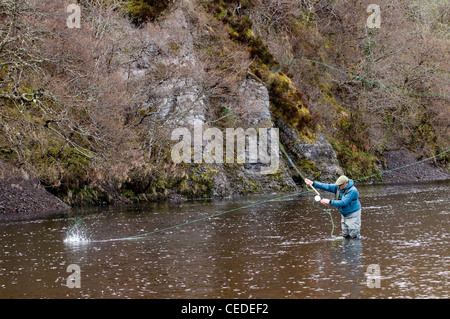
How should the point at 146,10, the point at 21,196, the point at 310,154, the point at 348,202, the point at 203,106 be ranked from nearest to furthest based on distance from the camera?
the point at 348,202, the point at 21,196, the point at 203,106, the point at 146,10, the point at 310,154

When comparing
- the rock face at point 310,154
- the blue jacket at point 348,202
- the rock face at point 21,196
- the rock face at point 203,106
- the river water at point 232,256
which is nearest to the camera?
the river water at point 232,256

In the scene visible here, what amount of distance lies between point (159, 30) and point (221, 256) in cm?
2031

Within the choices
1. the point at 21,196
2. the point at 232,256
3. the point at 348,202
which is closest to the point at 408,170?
the point at 348,202

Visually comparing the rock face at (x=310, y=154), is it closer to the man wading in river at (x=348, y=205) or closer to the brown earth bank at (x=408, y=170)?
the brown earth bank at (x=408, y=170)

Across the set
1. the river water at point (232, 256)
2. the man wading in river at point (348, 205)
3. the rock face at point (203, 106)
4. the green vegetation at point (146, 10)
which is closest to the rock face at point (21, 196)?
the river water at point (232, 256)

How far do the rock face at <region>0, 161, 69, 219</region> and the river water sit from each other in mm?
2321

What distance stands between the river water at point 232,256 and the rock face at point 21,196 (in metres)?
2.32

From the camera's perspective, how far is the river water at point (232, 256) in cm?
877

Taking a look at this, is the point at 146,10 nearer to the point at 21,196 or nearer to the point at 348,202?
the point at 21,196

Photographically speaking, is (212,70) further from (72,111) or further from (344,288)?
(344,288)

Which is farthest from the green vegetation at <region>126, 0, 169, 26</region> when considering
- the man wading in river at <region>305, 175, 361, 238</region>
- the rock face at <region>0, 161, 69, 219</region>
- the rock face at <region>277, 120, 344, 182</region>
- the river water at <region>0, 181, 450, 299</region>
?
the man wading in river at <region>305, 175, 361, 238</region>

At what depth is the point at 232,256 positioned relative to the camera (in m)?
11.4

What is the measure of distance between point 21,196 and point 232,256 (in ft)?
39.6
